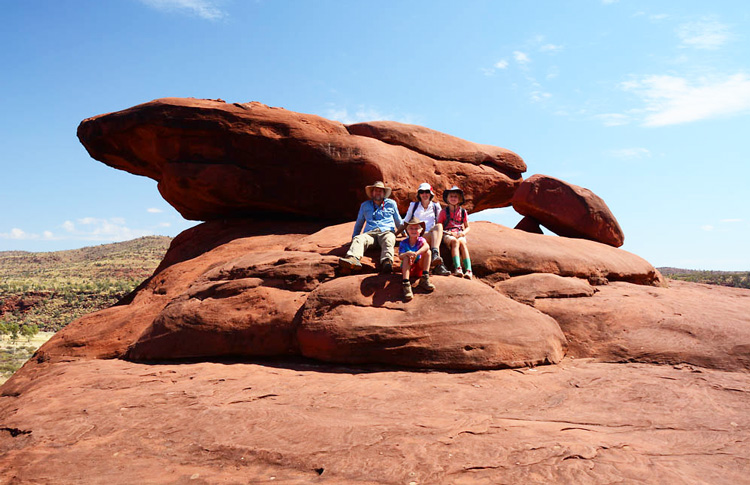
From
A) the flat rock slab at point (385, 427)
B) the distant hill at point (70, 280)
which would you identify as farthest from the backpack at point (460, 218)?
the distant hill at point (70, 280)

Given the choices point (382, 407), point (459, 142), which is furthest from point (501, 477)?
point (459, 142)

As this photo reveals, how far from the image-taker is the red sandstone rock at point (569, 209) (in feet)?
43.1

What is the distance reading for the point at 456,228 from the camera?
9266 mm

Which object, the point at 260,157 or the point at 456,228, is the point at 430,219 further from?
the point at 260,157

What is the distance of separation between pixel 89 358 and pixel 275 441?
668cm

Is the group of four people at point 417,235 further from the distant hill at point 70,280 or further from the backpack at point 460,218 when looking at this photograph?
the distant hill at point 70,280

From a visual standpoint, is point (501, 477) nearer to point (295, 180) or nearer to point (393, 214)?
point (393, 214)

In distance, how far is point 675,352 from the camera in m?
7.87

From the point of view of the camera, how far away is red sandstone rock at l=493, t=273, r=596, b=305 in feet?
29.6

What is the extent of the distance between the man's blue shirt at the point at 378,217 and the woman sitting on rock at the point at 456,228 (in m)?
0.91

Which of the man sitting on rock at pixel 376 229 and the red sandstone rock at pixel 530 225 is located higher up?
the red sandstone rock at pixel 530 225

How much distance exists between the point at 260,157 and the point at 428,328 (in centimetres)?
744

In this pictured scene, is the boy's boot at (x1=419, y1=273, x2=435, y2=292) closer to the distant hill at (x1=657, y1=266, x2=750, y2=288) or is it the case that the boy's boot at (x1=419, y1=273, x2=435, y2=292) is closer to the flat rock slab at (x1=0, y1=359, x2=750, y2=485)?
the flat rock slab at (x1=0, y1=359, x2=750, y2=485)

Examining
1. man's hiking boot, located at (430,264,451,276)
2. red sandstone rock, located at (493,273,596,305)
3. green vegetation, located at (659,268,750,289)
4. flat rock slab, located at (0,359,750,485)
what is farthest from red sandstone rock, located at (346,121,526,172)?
green vegetation, located at (659,268,750,289)
